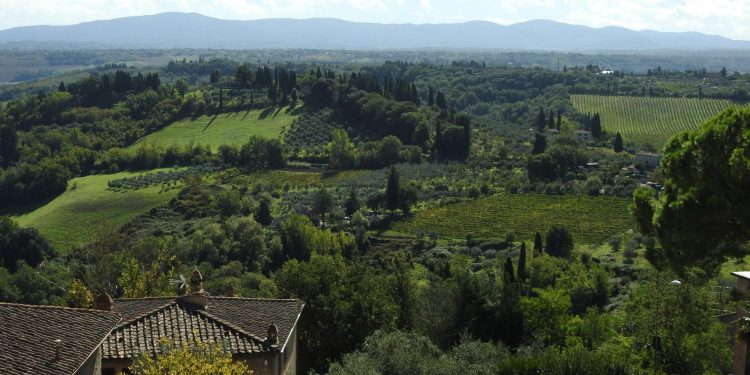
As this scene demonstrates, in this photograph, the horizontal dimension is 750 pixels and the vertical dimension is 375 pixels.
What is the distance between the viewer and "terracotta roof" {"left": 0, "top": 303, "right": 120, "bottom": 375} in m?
14.9

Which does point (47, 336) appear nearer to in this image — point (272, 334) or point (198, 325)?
point (198, 325)

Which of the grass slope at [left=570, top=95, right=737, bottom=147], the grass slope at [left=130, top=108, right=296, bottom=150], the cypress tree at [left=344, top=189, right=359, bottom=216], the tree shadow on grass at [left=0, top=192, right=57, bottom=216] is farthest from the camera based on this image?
the grass slope at [left=570, top=95, right=737, bottom=147]

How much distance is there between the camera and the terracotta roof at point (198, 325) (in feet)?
67.1

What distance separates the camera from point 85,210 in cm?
9350

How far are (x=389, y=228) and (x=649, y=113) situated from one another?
9925 cm

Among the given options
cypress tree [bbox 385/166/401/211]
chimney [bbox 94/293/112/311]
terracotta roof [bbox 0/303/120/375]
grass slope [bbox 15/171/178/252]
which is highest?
terracotta roof [bbox 0/303/120/375]

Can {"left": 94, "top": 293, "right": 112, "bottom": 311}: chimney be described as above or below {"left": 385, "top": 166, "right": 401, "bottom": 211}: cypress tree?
above

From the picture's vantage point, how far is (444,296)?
35.7 m

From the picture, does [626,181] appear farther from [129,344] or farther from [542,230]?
[129,344]

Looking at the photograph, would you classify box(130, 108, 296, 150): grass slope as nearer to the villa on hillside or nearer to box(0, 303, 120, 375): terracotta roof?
the villa on hillside

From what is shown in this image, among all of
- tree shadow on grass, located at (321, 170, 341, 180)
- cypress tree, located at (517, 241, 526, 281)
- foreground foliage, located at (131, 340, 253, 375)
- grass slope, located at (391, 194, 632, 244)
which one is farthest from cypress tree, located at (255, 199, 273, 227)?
foreground foliage, located at (131, 340, 253, 375)

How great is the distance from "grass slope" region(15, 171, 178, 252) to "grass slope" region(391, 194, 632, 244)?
29.1m

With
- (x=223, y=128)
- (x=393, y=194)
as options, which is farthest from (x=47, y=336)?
(x=223, y=128)

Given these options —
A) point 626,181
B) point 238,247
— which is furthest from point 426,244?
point 626,181
